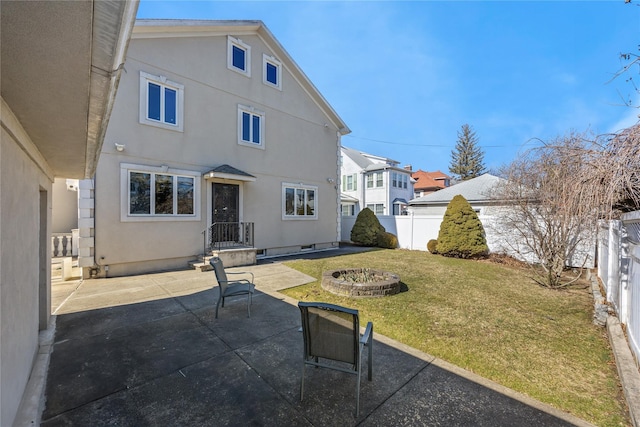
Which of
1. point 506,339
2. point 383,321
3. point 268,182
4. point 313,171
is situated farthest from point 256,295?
point 313,171

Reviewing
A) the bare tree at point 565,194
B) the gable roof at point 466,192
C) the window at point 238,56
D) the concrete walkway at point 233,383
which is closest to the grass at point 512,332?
the concrete walkway at point 233,383

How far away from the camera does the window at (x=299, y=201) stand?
12.4 m

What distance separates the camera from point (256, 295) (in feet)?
20.2

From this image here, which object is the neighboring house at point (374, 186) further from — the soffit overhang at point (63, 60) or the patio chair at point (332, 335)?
the soffit overhang at point (63, 60)

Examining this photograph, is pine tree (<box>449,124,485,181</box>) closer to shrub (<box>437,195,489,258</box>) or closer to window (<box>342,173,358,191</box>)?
window (<box>342,173,358,191</box>)

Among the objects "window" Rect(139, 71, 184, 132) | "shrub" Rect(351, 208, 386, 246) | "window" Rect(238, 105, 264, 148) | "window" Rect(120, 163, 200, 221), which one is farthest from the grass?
"shrub" Rect(351, 208, 386, 246)

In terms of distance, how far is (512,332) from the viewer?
4.43 m

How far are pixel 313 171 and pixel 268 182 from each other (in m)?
2.85

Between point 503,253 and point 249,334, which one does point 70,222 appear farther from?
point 503,253

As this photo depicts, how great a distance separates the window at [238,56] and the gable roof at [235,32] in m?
0.35

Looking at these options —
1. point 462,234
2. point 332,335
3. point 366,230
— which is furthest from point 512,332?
point 366,230

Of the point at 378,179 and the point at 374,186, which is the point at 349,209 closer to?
the point at 374,186

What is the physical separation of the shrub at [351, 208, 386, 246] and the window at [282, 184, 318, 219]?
3.17 metres

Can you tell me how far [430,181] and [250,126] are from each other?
3581cm
